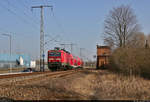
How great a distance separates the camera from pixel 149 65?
68.5 ft

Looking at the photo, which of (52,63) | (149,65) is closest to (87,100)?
(149,65)

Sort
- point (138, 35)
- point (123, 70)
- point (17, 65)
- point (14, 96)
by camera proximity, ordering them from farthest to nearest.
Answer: point (17, 65) → point (138, 35) → point (123, 70) → point (14, 96)

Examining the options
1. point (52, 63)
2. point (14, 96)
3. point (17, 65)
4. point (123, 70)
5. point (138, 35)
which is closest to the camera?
point (14, 96)

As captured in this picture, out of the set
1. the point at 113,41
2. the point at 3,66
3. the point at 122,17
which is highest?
the point at 122,17

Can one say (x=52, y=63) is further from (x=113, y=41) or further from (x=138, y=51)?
(x=138, y=51)

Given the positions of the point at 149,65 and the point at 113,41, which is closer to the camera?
the point at 149,65

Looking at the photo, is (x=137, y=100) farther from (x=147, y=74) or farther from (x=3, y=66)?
(x=3, y=66)

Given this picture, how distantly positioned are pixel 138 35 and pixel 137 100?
29.8m

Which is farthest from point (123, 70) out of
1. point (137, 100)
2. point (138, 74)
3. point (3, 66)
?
point (3, 66)

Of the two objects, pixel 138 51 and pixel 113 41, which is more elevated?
pixel 113 41

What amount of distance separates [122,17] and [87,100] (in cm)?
3285

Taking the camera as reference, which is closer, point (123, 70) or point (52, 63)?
point (123, 70)

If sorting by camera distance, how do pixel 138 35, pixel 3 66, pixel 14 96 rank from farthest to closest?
pixel 3 66 → pixel 138 35 → pixel 14 96

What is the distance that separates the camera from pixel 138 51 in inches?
866
